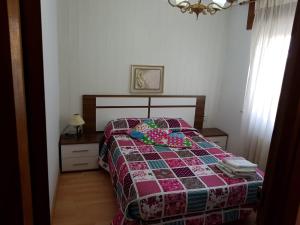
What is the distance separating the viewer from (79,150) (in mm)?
3189

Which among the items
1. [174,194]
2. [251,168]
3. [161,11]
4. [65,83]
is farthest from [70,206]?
[161,11]

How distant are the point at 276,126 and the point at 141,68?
9.99 ft

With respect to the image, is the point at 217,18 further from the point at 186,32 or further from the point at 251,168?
the point at 251,168

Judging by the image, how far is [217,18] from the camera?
3.77 meters

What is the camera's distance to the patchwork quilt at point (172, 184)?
1.92 meters

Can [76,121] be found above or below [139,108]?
below

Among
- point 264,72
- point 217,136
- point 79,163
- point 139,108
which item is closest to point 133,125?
point 139,108

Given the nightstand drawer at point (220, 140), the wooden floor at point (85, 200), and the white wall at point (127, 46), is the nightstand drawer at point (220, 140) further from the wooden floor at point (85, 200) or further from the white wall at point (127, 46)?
the wooden floor at point (85, 200)

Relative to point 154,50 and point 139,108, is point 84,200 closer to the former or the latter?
point 139,108

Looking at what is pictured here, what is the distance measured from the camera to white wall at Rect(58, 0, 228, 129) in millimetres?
3242

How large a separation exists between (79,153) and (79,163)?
146 mm

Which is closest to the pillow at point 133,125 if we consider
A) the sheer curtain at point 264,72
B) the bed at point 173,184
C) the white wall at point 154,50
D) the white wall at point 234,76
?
the bed at point 173,184

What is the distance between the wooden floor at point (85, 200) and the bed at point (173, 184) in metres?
0.23

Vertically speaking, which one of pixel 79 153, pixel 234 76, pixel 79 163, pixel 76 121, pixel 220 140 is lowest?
pixel 79 163
